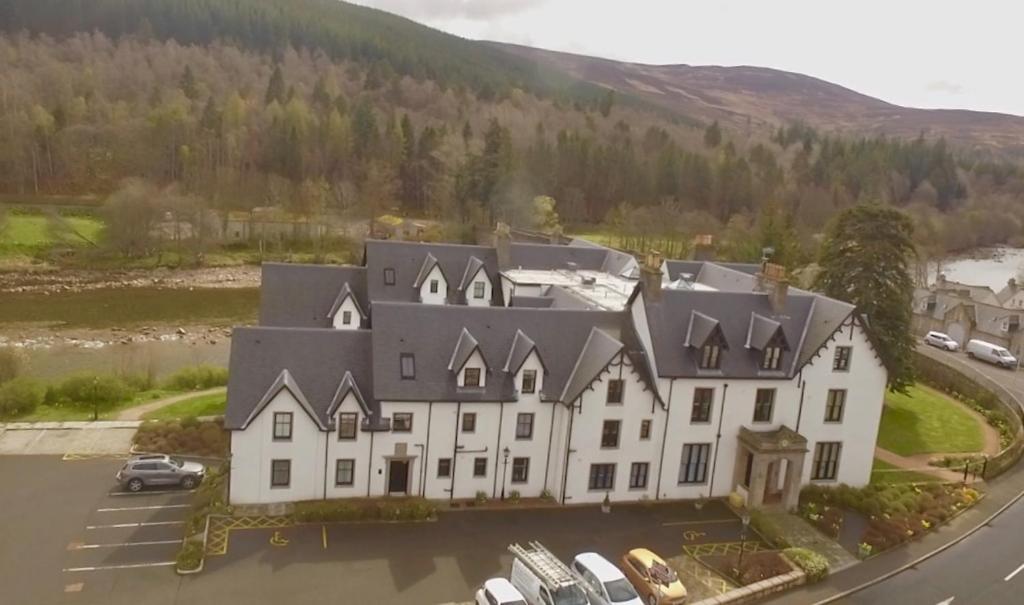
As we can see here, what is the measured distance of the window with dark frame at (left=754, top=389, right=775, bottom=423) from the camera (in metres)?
37.5

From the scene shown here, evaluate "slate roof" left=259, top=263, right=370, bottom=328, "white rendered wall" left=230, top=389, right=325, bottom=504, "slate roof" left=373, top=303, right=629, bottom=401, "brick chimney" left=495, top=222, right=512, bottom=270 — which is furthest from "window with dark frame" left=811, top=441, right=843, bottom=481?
"slate roof" left=259, top=263, right=370, bottom=328

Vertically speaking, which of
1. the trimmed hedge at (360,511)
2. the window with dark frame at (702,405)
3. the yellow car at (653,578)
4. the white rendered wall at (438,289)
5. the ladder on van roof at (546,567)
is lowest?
the trimmed hedge at (360,511)

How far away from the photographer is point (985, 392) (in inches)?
2195

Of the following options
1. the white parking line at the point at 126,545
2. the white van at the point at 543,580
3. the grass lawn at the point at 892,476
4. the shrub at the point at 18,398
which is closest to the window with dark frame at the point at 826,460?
the grass lawn at the point at 892,476

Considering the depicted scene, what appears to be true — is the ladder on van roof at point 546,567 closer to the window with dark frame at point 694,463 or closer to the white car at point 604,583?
the white car at point 604,583

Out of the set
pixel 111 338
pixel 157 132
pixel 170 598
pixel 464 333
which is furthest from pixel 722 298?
pixel 157 132

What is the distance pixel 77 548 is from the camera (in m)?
29.0

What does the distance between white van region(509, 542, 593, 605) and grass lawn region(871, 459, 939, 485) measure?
22.0 m

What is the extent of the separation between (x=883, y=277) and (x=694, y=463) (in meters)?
23.8

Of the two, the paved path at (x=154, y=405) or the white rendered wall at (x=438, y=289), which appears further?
the white rendered wall at (x=438, y=289)

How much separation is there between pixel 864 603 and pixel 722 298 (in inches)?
622

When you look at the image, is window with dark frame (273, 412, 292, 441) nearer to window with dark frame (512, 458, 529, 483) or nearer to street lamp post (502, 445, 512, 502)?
street lamp post (502, 445, 512, 502)

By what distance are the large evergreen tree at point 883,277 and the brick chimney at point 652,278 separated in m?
21.0

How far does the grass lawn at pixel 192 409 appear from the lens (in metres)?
44.1
